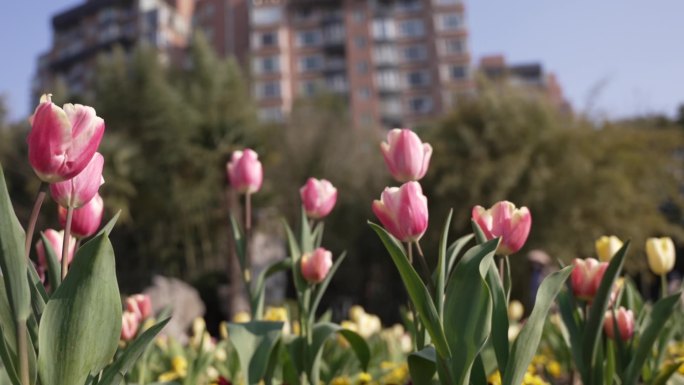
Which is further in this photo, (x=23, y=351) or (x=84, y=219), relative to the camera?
(x=84, y=219)

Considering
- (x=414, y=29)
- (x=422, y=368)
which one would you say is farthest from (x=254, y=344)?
(x=414, y=29)

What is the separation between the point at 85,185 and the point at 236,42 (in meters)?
32.9

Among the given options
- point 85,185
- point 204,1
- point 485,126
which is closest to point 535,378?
point 85,185

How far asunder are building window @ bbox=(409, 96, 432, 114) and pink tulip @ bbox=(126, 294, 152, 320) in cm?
2977

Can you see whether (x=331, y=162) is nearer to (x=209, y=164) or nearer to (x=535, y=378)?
(x=209, y=164)

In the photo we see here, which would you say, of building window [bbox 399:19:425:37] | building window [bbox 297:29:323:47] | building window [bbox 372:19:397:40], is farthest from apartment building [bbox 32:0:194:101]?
building window [bbox 399:19:425:37]

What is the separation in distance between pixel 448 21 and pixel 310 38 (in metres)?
6.63

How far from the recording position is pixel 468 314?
3.31 feet

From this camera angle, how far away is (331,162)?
16.0m

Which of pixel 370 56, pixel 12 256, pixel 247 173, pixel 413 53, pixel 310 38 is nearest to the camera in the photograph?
pixel 12 256

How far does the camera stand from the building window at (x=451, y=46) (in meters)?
30.6

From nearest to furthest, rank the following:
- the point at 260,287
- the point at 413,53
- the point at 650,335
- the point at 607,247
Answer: the point at 650,335 < the point at 607,247 < the point at 260,287 < the point at 413,53

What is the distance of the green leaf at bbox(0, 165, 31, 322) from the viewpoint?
2.66 feet

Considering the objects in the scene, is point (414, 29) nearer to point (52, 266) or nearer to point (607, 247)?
point (607, 247)
